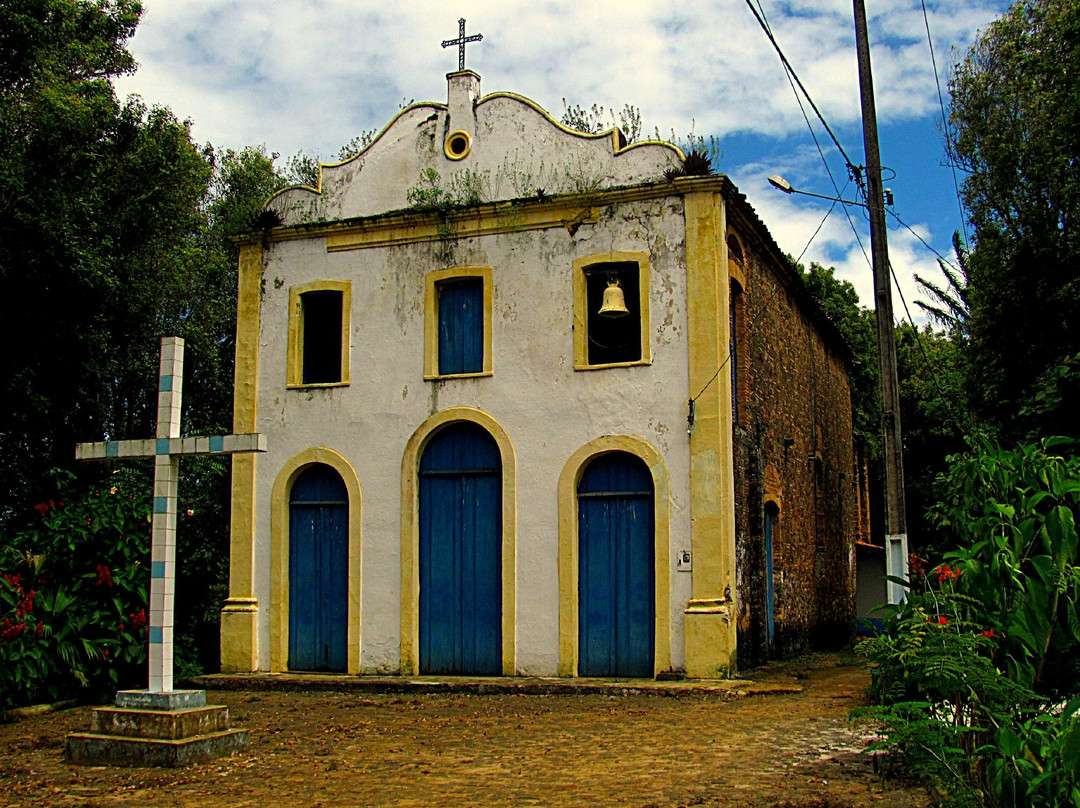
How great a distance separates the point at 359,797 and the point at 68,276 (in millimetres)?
12877

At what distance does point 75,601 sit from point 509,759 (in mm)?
7099

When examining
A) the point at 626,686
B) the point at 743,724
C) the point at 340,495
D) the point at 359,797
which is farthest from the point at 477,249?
the point at 359,797

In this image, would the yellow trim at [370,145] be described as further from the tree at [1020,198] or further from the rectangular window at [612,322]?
the tree at [1020,198]

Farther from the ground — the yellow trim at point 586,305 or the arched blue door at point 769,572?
the yellow trim at point 586,305

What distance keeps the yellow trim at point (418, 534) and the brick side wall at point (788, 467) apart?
9.72ft

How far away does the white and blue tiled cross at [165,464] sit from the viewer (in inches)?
361

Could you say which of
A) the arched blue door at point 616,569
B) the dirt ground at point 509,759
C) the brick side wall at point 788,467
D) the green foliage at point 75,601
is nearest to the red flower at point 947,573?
the dirt ground at point 509,759

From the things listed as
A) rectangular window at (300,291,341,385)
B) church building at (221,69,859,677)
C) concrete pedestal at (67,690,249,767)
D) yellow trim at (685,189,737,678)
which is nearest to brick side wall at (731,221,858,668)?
church building at (221,69,859,677)

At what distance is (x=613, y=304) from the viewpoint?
13.7 m

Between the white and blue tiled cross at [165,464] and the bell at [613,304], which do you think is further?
the bell at [613,304]

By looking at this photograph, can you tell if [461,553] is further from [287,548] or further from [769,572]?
[769,572]

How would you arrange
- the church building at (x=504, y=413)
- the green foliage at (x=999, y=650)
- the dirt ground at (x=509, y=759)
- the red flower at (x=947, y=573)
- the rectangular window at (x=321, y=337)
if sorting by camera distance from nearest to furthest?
1. the green foliage at (x=999, y=650)
2. the red flower at (x=947, y=573)
3. the dirt ground at (x=509, y=759)
4. the church building at (x=504, y=413)
5. the rectangular window at (x=321, y=337)

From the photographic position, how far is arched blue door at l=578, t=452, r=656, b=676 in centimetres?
1361

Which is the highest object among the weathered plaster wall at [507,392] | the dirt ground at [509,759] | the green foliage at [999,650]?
the weathered plaster wall at [507,392]
